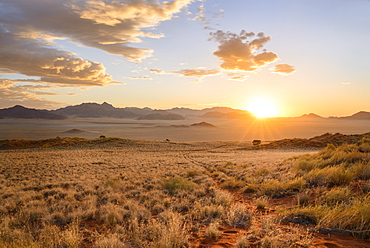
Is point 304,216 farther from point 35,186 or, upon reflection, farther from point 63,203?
point 35,186

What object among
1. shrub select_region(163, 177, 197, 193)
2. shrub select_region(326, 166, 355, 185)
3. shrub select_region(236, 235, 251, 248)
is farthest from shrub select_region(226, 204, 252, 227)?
shrub select_region(163, 177, 197, 193)

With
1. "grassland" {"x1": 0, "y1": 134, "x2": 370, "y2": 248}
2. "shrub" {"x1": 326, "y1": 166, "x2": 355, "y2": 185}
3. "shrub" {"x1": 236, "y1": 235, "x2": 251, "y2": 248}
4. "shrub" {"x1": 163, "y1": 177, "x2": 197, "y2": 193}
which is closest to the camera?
"shrub" {"x1": 236, "y1": 235, "x2": 251, "y2": 248}

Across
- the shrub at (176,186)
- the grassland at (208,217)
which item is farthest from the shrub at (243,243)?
the shrub at (176,186)

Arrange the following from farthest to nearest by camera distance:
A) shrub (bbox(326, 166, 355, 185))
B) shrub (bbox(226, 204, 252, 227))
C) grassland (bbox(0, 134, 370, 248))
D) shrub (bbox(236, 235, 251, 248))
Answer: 1. shrub (bbox(326, 166, 355, 185))
2. shrub (bbox(226, 204, 252, 227))
3. grassland (bbox(0, 134, 370, 248))
4. shrub (bbox(236, 235, 251, 248))

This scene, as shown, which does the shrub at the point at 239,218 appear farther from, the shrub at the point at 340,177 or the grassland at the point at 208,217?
the shrub at the point at 340,177

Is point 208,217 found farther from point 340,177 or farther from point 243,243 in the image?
point 340,177

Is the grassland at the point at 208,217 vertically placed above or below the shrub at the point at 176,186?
above

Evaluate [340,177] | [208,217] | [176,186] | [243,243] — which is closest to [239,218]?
[208,217]

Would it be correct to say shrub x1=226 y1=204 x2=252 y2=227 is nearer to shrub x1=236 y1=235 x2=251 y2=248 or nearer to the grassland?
the grassland

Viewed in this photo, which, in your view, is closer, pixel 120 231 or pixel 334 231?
pixel 334 231

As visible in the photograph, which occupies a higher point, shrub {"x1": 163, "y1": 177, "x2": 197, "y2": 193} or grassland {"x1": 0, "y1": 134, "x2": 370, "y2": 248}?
grassland {"x1": 0, "y1": 134, "x2": 370, "y2": 248}

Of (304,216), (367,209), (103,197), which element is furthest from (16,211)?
(367,209)

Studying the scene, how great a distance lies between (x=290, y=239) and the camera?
13.2 feet

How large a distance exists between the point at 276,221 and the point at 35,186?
1207 centimetres
